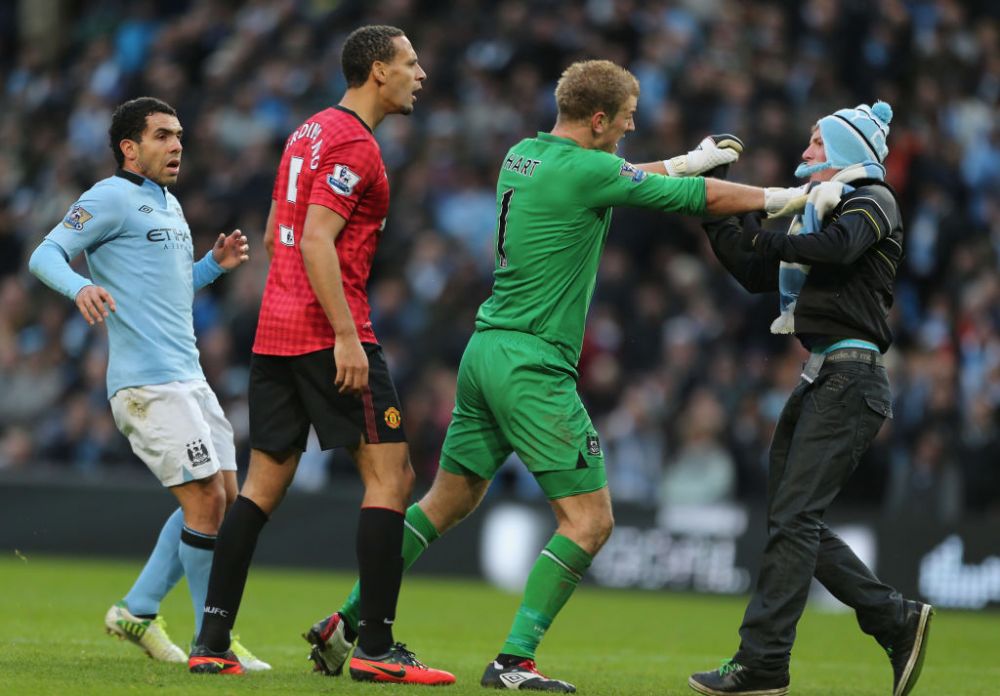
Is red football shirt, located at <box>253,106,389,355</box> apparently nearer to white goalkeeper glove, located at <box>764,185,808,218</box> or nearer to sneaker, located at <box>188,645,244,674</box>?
sneaker, located at <box>188,645,244,674</box>

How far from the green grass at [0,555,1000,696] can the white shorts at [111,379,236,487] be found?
34.6 inches

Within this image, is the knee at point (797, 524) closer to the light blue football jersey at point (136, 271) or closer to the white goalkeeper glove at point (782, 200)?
the white goalkeeper glove at point (782, 200)

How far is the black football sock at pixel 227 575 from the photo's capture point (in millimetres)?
6551

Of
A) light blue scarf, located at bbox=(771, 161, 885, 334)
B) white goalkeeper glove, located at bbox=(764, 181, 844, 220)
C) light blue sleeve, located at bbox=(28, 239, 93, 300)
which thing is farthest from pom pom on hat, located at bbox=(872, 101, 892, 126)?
light blue sleeve, located at bbox=(28, 239, 93, 300)

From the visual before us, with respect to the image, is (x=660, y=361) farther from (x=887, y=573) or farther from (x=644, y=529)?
(x=887, y=573)

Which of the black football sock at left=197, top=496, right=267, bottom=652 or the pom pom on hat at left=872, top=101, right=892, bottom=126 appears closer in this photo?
the black football sock at left=197, top=496, right=267, bottom=652

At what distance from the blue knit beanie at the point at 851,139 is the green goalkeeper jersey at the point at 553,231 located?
0.92 metres

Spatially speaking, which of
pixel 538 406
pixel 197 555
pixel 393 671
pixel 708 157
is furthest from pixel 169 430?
pixel 708 157

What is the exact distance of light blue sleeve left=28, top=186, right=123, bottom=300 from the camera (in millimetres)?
6785

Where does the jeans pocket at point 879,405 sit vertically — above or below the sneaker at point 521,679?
above

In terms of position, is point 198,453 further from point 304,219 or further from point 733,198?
point 733,198

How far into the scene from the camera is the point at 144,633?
24.3ft

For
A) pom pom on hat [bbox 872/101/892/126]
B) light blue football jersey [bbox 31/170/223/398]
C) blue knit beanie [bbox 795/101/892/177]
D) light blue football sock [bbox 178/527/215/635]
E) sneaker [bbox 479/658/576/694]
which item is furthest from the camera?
light blue football sock [bbox 178/527/215/635]

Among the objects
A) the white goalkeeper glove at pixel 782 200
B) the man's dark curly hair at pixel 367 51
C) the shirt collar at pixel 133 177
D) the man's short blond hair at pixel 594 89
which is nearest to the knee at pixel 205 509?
the shirt collar at pixel 133 177
